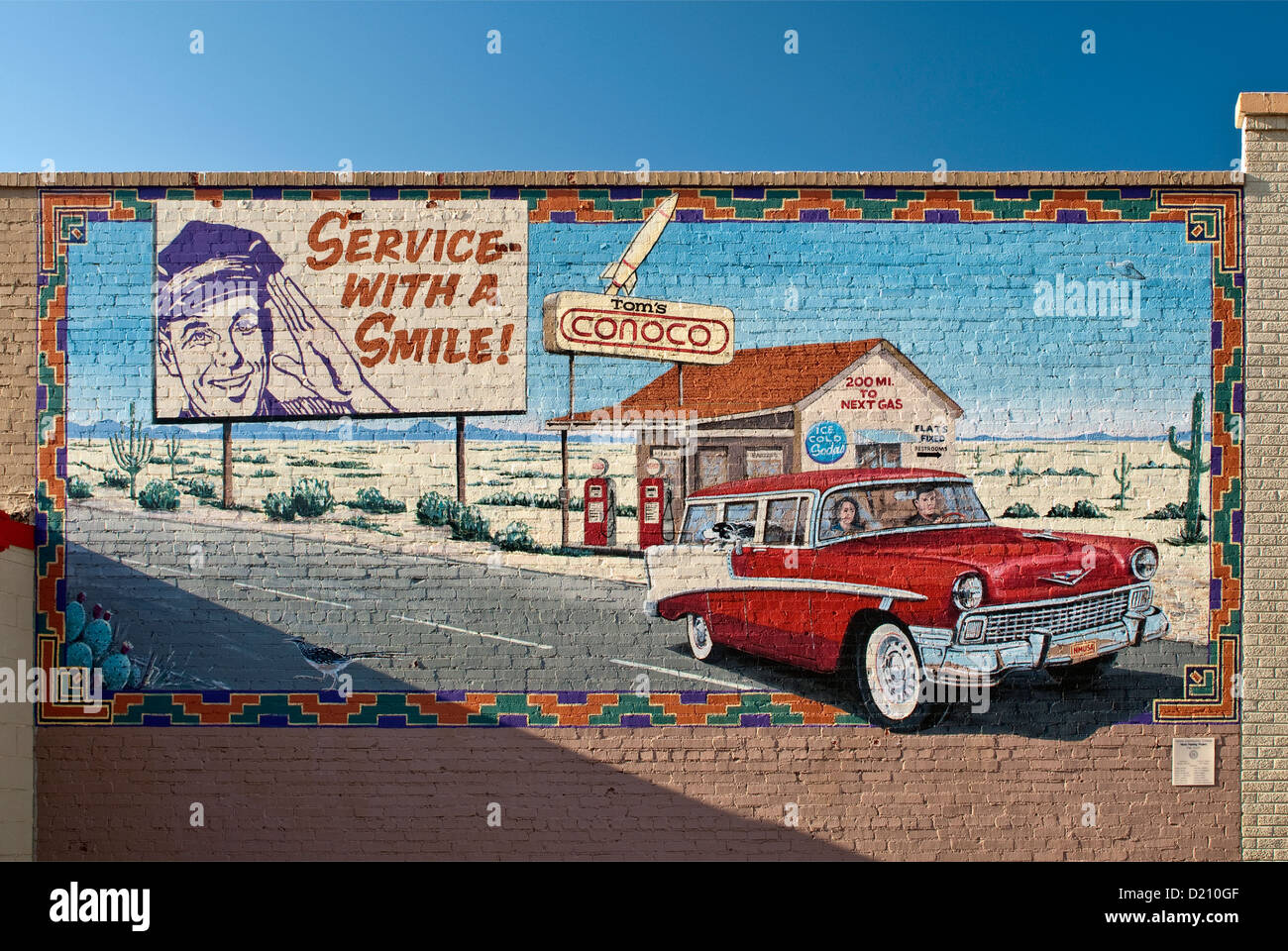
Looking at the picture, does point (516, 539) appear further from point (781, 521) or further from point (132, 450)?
point (132, 450)

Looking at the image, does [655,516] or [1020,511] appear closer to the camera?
[1020,511]

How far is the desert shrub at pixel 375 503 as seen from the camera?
8695 mm

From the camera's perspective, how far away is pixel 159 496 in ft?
28.5

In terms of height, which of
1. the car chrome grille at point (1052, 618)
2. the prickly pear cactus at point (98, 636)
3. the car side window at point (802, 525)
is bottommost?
the prickly pear cactus at point (98, 636)

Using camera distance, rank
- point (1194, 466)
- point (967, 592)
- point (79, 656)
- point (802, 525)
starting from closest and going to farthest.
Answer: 1. point (967, 592)
2. point (802, 525)
3. point (79, 656)
4. point (1194, 466)

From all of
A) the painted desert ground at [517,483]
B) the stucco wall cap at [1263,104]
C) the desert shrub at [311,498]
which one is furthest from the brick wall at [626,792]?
the stucco wall cap at [1263,104]

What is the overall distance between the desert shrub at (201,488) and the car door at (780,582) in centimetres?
466

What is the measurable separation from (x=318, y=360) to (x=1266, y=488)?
8.26m

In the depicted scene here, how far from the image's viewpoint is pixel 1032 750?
8359mm

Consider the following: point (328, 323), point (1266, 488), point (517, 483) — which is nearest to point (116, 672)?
point (328, 323)

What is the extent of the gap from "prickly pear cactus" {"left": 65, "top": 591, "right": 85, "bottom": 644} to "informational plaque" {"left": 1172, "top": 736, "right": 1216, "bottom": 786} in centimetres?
930

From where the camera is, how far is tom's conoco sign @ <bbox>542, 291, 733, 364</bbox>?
344 inches

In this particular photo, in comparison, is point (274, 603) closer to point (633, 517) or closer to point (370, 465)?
point (370, 465)

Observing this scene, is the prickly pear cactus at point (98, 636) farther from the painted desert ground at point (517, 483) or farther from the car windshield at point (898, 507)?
the car windshield at point (898, 507)
